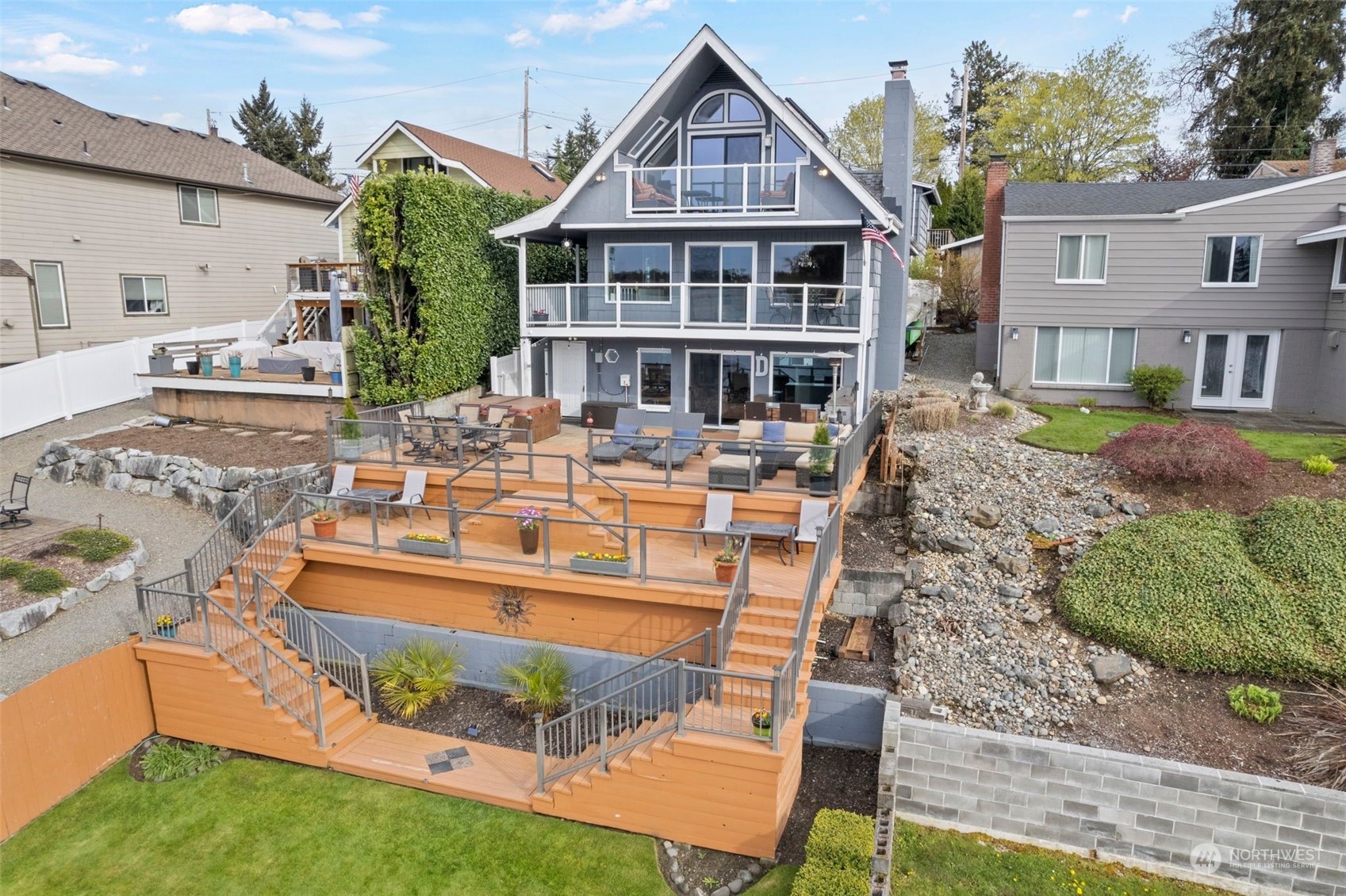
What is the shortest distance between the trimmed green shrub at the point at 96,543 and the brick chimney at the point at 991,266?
76.9 ft

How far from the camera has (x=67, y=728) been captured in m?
10.5

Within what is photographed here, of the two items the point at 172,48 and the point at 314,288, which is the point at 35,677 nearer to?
the point at 172,48

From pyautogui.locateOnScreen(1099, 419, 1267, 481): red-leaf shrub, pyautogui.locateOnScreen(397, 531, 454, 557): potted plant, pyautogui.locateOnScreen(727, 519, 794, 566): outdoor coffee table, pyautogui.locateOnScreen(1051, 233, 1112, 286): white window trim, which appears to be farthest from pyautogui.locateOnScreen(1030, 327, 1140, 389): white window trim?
pyautogui.locateOnScreen(397, 531, 454, 557): potted plant

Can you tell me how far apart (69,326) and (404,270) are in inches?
498

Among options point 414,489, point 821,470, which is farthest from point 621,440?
point 821,470

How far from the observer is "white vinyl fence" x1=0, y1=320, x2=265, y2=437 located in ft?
66.3

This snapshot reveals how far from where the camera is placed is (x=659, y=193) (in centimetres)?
1938

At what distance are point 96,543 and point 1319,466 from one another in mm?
23104

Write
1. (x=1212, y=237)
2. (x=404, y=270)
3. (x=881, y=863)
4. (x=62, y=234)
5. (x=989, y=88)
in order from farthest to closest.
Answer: (x=989, y=88) → (x=62, y=234) → (x=1212, y=237) → (x=404, y=270) → (x=881, y=863)

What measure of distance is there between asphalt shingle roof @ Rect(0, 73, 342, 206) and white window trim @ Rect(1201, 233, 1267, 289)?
31372 millimetres

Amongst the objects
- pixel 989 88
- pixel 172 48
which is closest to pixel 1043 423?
pixel 172 48

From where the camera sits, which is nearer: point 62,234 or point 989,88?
point 62,234

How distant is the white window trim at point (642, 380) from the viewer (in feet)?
67.1

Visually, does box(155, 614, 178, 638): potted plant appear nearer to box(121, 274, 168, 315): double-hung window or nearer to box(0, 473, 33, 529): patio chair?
box(0, 473, 33, 529): patio chair
